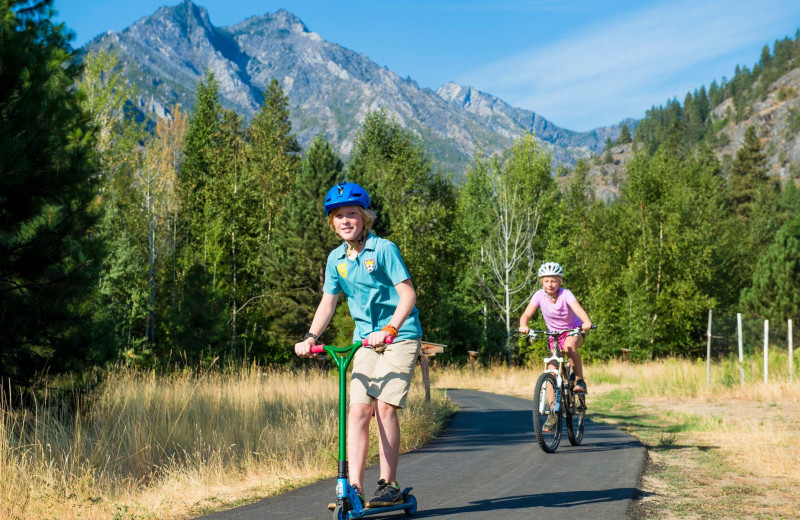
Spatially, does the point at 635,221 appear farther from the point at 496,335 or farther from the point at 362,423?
the point at 362,423

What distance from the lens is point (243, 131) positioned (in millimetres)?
50750

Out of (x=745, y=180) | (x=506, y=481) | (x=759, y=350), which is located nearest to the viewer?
(x=506, y=481)

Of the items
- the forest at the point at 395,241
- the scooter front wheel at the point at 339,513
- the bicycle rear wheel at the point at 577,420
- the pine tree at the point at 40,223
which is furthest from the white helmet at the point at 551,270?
the forest at the point at 395,241

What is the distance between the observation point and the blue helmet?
477cm

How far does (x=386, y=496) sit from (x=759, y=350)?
2063cm

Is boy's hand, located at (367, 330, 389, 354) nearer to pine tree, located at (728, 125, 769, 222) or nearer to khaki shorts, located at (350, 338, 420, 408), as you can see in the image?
khaki shorts, located at (350, 338, 420, 408)

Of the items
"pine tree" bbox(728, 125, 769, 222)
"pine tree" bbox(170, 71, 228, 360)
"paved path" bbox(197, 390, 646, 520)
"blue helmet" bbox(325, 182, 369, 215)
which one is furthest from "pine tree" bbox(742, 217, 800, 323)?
"pine tree" bbox(728, 125, 769, 222)

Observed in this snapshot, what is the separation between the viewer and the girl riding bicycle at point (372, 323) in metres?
4.71

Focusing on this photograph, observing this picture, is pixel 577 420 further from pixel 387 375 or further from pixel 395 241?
pixel 395 241

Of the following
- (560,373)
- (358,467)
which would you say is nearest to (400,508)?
(358,467)

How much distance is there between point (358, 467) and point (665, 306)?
3418 centimetres

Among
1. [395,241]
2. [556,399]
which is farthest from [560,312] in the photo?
[395,241]

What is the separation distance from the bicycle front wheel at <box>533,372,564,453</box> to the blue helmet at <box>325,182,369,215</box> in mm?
4189

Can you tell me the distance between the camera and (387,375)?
4.75 metres
